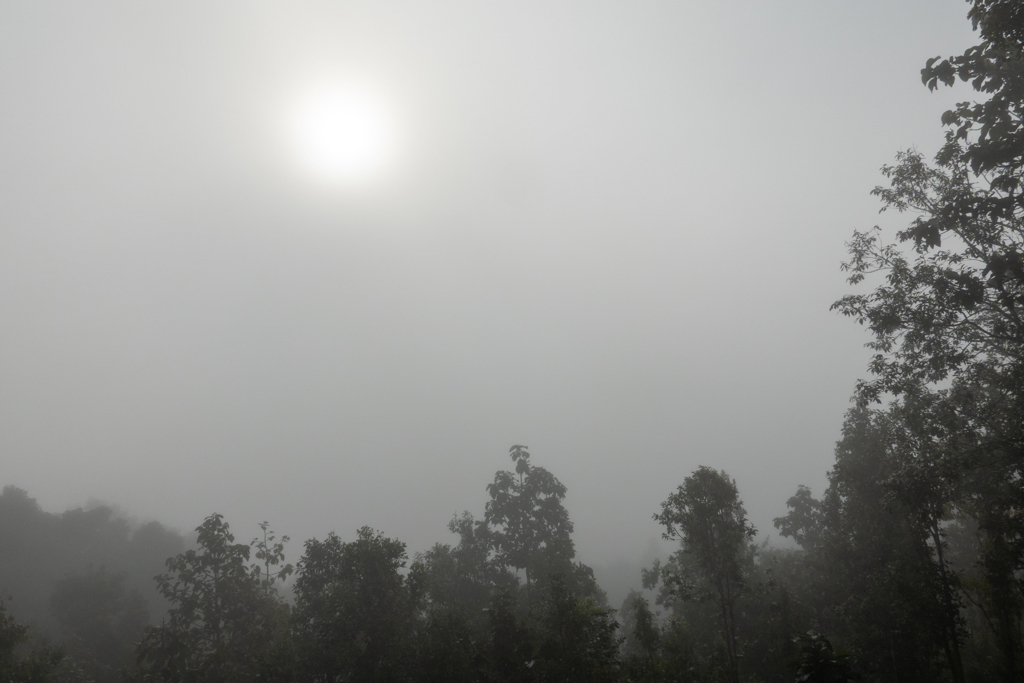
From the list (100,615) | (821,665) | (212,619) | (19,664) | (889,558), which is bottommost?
(19,664)

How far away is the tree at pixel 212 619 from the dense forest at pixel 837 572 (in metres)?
0.11

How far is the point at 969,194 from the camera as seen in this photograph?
1727 cm

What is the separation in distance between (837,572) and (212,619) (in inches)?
1524

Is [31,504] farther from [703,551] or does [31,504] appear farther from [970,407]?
[970,407]

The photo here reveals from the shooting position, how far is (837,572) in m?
34.4

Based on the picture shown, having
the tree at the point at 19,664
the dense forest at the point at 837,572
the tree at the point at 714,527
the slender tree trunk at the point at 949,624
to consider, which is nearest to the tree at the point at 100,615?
the dense forest at the point at 837,572

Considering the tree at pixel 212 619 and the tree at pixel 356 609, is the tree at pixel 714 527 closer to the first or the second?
the tree at pixel 356 609

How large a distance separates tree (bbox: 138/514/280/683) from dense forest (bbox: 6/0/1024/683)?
108 mm

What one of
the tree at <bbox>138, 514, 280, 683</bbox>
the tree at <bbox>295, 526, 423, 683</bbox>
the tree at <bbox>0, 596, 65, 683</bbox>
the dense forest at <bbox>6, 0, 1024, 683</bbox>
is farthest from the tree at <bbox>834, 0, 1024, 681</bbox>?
the tree at <bbox>0, 596, 65, 683</bbox>

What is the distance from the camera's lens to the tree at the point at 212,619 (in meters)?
26.5

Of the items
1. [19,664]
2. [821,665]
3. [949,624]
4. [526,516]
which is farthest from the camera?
[526,516]

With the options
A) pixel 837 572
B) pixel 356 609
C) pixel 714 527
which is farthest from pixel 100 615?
pixel 837 572

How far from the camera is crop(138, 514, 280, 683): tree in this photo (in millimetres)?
26500

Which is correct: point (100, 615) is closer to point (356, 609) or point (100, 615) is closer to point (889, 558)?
point (356, 609)
